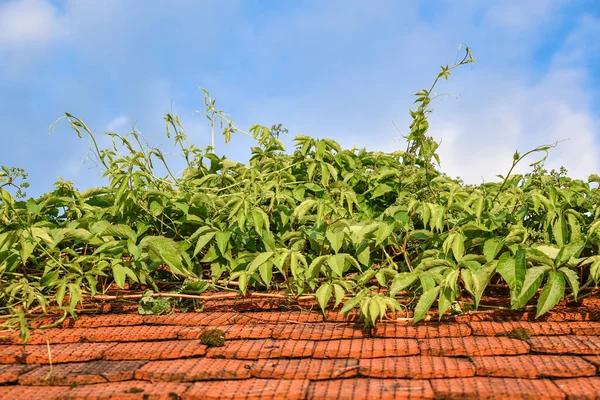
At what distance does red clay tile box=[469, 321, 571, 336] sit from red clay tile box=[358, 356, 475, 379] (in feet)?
1.34

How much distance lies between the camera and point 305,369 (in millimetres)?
2324

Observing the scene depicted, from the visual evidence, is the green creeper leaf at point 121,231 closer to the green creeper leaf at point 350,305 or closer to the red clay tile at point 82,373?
the red clay tile at point 82,373

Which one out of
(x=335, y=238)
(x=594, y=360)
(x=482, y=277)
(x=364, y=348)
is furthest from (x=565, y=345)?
(x=335, y=238)

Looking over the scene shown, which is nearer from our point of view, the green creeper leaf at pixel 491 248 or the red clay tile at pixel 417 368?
the red clay tile at pixel 417 368

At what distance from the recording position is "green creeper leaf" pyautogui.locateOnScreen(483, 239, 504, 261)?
313 cm

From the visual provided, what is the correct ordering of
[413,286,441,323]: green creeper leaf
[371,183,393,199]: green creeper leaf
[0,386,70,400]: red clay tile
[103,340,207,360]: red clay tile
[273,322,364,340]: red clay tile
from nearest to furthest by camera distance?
[0,386,70,400]: red clay tile < [103,340,207,360]: red clay tile < [273,322,364,340]: red clay tile < [413,286,441,323]: green creeper leaf < [371,183,393,199]: green creeper leaf

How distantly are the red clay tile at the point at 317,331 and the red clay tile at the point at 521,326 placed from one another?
0.58 meters

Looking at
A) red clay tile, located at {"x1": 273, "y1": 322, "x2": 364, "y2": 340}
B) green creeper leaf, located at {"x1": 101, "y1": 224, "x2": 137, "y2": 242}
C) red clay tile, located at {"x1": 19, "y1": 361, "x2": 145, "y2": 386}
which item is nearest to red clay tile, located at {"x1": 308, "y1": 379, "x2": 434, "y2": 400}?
red clay tile, located at {"x1": 273, "y1": 322, "x2": 364, "y2": 340}

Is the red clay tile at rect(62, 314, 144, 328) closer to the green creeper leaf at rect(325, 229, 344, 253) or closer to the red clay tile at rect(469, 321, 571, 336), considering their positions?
the green creeper leaf at rect(325, 229, 344, 253)

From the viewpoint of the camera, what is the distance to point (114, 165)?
375 centimetres

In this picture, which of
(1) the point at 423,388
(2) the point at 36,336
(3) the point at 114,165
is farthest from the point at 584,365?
(3) the point at 114,165

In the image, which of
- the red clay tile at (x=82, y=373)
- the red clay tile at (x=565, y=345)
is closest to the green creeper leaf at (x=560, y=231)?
the red clay tile at (x=565, y=345)

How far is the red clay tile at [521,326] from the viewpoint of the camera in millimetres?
2721

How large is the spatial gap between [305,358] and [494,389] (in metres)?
0.78
